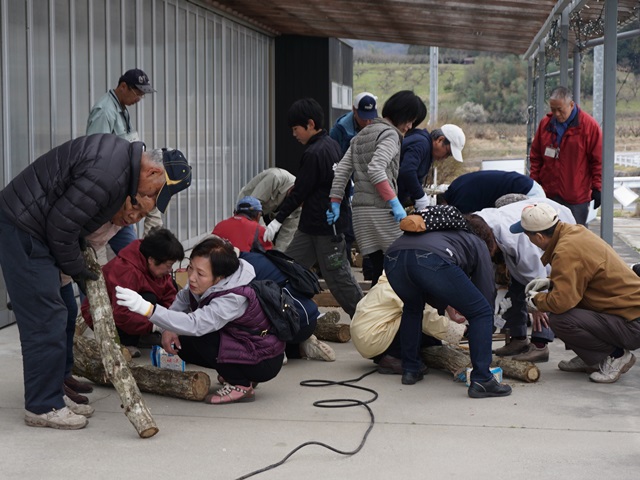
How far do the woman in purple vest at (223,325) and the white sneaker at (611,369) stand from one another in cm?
196

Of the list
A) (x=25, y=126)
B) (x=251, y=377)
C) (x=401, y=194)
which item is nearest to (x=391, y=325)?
(x=251, y=377)

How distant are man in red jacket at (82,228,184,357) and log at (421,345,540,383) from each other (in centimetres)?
173

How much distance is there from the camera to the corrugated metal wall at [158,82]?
25.2ft

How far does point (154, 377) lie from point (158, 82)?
607 centimetres

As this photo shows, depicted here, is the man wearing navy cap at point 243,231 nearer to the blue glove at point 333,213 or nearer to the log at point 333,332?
the blue glove at point 333,213

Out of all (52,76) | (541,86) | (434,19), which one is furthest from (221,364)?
(541,86)

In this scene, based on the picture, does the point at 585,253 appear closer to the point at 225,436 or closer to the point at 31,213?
the point at 225,436

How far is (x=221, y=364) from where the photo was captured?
5.55 metres

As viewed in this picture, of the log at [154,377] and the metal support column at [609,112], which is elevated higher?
the metal support column at [609,112]

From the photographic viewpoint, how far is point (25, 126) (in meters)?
7.71

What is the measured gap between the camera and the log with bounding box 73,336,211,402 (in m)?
5.61

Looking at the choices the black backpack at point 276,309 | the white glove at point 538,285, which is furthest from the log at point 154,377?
the white glove at point 538,285

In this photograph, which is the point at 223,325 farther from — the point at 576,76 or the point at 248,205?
the point at 576,76

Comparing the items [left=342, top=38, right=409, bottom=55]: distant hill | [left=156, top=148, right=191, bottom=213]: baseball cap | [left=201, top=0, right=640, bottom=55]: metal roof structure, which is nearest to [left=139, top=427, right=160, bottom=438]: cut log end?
[left=156, top=148, right=191, bottom=213]: baseball cap
